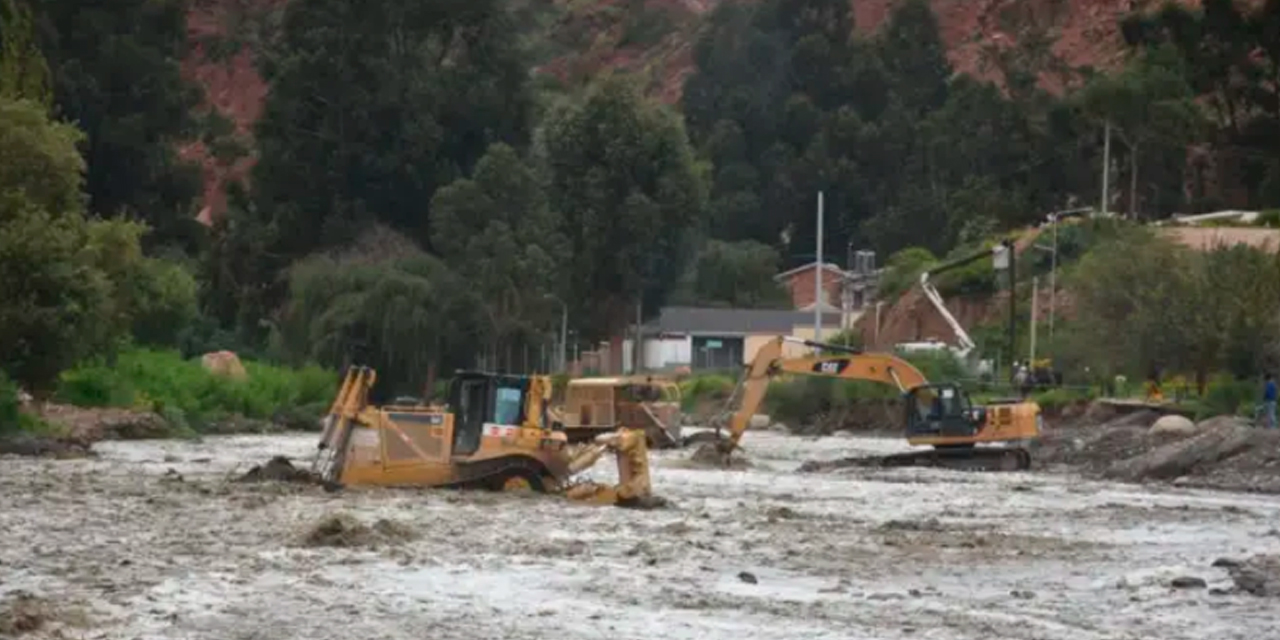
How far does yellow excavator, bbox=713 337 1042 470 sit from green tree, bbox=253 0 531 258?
4941 centimetres

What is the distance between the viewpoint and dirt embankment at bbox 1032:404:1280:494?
48875 millimetres

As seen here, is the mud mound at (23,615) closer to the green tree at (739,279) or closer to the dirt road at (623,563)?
the dirt road at (623,563)

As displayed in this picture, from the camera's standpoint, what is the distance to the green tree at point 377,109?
10119 centimetres

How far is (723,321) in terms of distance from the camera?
122 m

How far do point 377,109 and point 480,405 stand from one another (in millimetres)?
64568

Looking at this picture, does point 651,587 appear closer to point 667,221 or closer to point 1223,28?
point 667,221

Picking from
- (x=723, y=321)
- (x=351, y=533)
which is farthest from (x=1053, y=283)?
(x=351, y=533)

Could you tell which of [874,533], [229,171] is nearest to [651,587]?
[874,533]

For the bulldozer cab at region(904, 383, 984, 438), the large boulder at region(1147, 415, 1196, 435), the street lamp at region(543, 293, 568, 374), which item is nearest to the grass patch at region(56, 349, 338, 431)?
the street lamp at region(543, 293, 568, 374)

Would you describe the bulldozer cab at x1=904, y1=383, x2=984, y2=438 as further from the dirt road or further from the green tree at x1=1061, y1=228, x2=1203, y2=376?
the green tree at x1=1061, y1=228, x2=1203, y2=376

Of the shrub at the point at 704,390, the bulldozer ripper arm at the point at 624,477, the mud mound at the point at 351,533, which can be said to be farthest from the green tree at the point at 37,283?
the shrub at the point at 704,390

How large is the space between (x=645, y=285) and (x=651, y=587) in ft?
284

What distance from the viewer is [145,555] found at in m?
26.5

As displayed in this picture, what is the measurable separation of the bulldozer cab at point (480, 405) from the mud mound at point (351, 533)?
814cm
